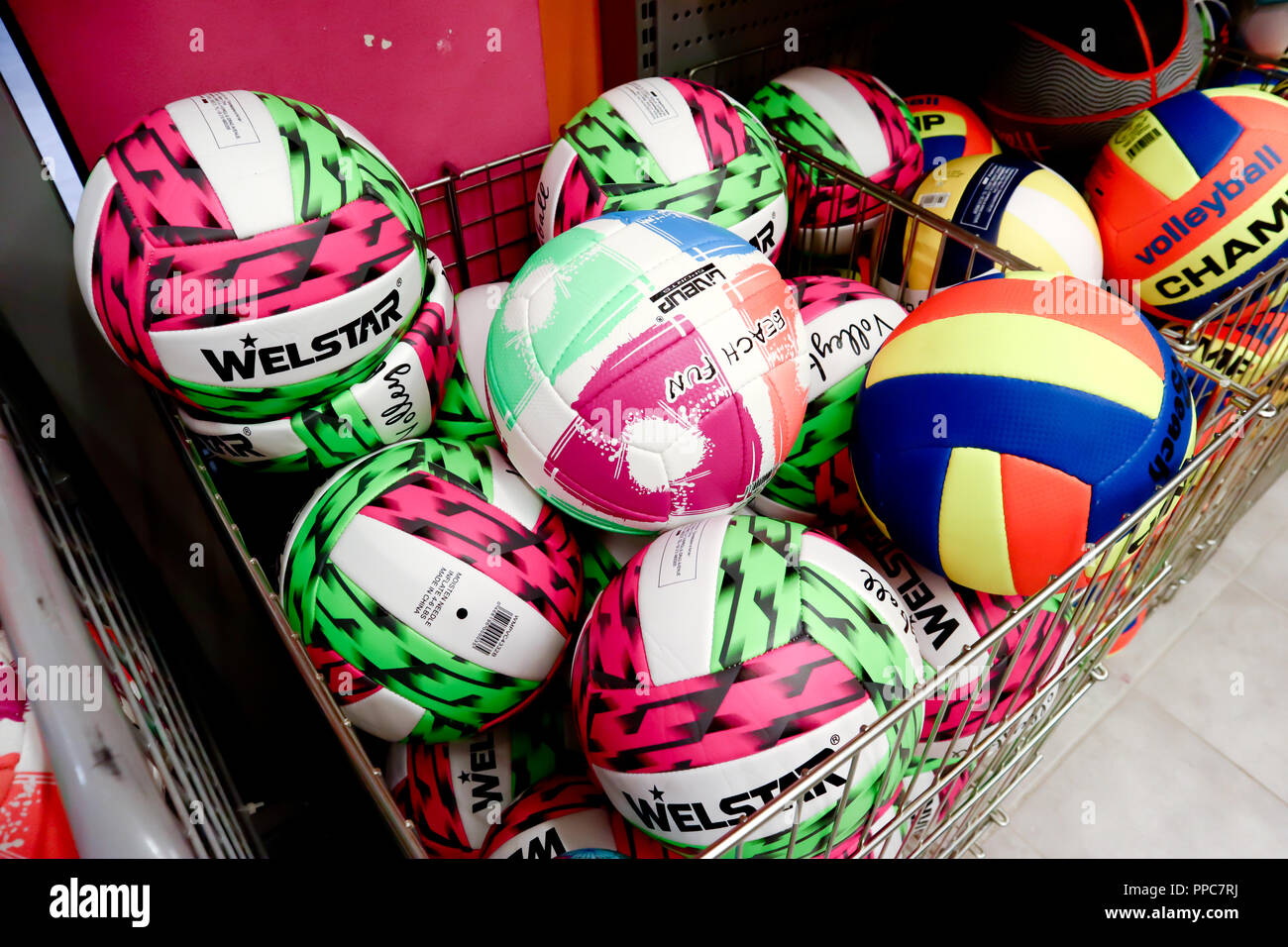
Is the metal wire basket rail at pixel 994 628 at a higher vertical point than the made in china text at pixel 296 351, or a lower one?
lower

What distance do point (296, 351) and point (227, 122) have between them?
0.98ft

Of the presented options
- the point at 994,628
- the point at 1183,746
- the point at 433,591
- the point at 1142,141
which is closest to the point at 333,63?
the point at 433,591

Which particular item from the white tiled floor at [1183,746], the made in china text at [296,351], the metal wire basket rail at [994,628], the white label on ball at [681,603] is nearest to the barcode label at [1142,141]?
the metal wire basket rail at [994,628]

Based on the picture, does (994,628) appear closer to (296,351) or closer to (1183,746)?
(296,351)

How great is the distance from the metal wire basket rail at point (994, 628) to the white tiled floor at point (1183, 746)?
265 millimetres

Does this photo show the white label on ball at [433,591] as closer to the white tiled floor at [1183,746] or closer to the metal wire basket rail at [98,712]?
the metal wire basket rail at [98,712]

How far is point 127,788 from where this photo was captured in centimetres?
54

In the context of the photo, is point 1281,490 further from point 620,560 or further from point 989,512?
point 620,560

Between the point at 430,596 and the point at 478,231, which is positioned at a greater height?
the point at 478,231

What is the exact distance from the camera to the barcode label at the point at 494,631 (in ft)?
3.44

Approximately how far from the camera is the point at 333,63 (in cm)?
134

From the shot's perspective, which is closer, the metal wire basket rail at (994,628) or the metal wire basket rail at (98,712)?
the metal wire basket rail at (98,712)
